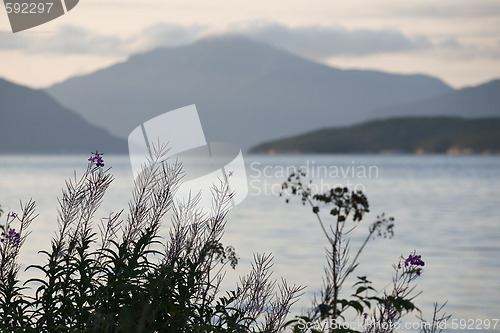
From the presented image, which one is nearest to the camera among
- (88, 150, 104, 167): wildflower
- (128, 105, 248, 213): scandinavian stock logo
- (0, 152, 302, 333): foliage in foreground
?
(0, 152, 302, 333): foliage in foreground

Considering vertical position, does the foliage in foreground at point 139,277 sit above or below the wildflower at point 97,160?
below

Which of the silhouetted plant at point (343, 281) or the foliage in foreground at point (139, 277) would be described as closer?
the foliage in foreground at point (139, 277)

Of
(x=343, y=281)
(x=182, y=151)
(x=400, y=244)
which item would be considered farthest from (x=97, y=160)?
(x=400, y=244)

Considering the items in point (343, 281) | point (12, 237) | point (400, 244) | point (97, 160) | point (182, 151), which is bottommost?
point (343, 281)

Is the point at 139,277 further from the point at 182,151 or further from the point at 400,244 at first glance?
the point at 400,244

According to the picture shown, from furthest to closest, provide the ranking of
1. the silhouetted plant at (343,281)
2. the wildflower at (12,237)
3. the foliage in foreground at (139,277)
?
the silhouetted plant at (343,281), the wildflower at (12,237), the foliage in foreground at (139,277)

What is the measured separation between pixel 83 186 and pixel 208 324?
1.15 meters

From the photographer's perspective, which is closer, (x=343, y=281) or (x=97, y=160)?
(x=97, y=160)

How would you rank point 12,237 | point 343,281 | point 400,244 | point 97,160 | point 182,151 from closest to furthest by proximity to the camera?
1. point 97,160
2. point 12,237
3. point 343,281
4. point 182,151
5. point 400,244

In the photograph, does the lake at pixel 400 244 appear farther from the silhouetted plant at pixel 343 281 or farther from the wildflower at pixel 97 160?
the wildflower at pixel 97 160

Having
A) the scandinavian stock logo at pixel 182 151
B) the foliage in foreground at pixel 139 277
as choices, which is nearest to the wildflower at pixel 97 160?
the foliage in foreground at pixel 139 277

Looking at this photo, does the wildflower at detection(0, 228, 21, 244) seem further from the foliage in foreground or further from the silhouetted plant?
the silhouetted plant

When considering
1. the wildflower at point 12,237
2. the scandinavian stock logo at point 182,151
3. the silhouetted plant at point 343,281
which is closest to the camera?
the wildflower at point 12,237

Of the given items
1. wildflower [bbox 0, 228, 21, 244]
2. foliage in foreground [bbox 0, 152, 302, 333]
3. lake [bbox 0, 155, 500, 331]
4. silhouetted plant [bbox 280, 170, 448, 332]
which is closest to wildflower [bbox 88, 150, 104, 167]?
foliage in foreground [bbox 0, 152, 302, 333]
